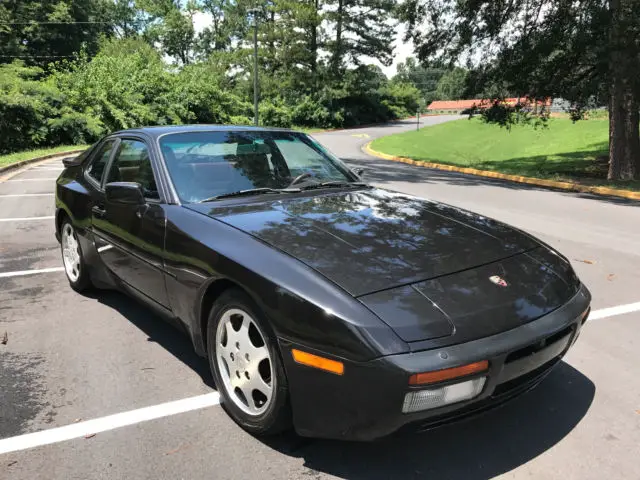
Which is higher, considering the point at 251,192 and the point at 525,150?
the point at 251,192

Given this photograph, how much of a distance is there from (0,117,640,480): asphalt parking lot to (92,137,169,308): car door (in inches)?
20.4

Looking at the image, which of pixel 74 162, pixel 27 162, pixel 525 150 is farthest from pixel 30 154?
pixel 525 150

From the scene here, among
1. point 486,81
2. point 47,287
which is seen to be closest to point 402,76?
point 486,81

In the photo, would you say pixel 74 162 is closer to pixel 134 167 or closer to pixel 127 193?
pixel 134 167

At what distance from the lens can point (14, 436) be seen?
104 inches

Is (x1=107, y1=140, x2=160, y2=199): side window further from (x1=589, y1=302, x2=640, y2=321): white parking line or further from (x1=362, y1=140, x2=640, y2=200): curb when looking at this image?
(x1=362, y1=140, x2=640, y2=200): curb

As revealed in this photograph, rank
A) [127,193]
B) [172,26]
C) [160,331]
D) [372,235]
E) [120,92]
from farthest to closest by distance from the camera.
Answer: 1. [172,26]
2. [120,92]
3. [160,331]
4. [127,193]
5. [372,235]

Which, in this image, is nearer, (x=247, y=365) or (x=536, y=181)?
(x=247, y=365)

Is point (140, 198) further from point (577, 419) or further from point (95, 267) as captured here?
point (577, 419)

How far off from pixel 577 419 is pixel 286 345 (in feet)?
5.40

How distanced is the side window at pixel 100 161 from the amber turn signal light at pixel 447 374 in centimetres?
326

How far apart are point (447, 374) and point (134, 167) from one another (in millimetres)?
2765

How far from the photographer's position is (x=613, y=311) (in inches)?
169

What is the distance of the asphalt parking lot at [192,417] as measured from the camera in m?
2.38
